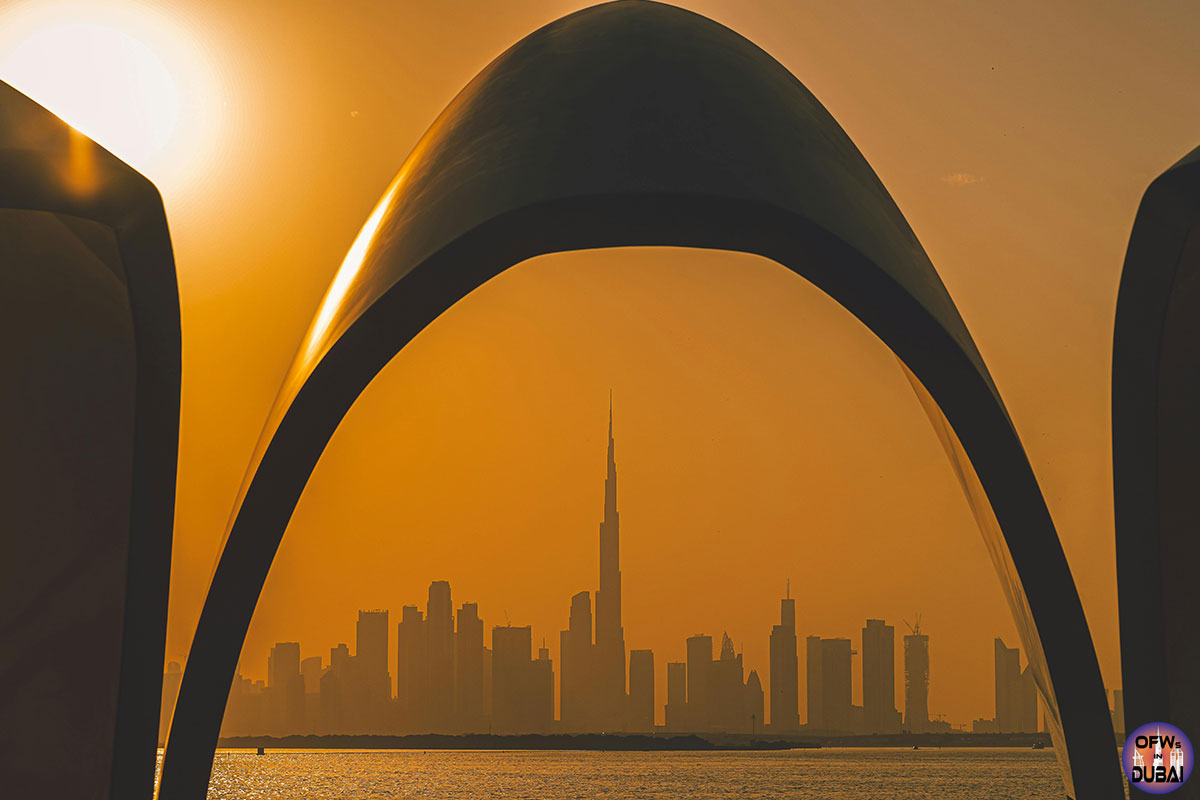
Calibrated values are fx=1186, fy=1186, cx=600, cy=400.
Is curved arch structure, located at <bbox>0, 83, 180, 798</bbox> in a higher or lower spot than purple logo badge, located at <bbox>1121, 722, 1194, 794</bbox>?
higher

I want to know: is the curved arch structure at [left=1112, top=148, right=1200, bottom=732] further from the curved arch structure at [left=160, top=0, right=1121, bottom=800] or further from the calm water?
the calm water

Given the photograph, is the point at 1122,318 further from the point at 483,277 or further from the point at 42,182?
the point at 42,182

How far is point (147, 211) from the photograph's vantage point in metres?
7.54

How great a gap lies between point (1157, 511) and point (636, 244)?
4422 mm

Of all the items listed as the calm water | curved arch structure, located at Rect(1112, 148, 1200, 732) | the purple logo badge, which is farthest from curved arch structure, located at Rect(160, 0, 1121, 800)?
the calm water

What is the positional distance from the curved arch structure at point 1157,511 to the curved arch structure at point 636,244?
0.79 metres

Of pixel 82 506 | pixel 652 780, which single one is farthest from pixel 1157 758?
pixel 652 780

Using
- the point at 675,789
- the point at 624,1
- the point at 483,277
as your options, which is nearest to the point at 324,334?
the point at 483,277

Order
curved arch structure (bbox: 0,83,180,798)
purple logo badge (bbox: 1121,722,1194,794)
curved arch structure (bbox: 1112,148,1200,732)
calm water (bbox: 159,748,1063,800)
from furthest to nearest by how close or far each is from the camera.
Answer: calm water (bbox: 159,748,1063,800) → curved arch structure (bbox: 1112,148,1200,732) → purple logo badge (bbox: 1121,722,1194,794) → curved arch structure (bbox: 0,83,180,798)

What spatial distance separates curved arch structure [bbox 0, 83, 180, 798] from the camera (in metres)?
8.09

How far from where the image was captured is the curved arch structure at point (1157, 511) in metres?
8.73

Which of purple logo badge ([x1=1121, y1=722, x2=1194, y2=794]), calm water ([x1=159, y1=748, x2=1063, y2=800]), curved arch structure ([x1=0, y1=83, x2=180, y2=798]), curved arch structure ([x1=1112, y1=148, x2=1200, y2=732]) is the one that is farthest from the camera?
calm water ([x1=159, y1=748, x2=1063, y2=800])

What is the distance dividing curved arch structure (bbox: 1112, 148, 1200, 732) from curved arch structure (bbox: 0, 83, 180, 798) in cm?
696

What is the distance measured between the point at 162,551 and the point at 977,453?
589 cm
